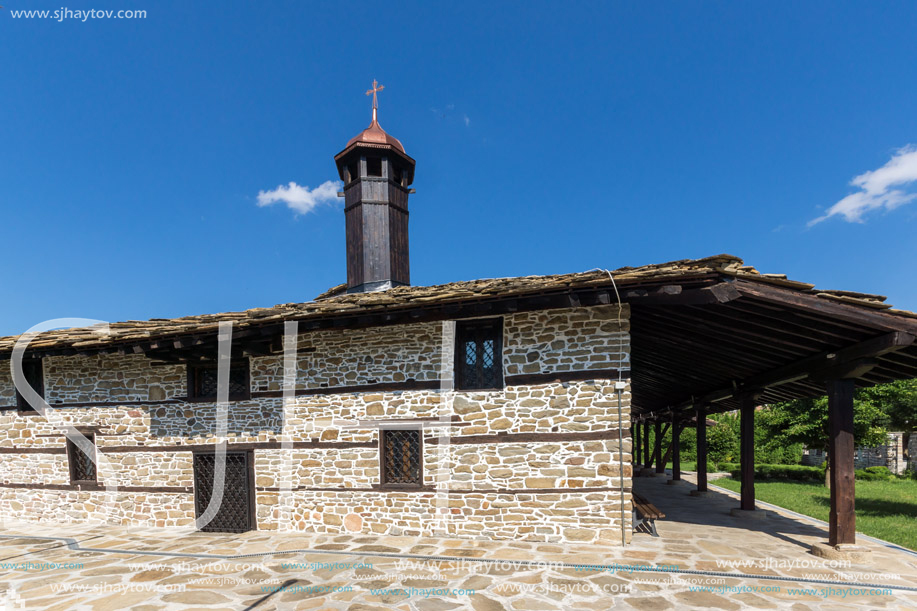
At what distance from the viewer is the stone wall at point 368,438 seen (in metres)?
6.71

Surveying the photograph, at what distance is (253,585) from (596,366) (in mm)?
4980

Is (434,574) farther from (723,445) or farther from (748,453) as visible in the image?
(723,445)

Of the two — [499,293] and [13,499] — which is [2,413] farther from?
[499,293]

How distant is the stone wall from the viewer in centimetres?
671

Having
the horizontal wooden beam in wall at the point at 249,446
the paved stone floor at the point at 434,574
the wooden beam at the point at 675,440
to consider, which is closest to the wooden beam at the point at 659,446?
the wooden beam at the point at 675,440

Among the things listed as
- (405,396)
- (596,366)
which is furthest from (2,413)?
(596,366)

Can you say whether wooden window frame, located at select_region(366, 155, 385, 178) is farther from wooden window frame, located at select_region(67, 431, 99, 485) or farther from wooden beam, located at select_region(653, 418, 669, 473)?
wooden beam, located at select_region(653, 418, 669, 473)

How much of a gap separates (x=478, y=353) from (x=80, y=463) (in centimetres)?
784

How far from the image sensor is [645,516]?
6.88 metres

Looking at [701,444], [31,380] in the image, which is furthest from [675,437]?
[31,380]

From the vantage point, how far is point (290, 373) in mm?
7957

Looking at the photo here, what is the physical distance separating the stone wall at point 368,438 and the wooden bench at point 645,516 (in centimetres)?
49

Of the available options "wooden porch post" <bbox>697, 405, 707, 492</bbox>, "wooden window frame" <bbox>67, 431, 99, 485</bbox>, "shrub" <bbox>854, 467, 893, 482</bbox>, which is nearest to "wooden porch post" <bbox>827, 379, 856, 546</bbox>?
"wooden porch post" <bbox>697, 405, 707, 492</bbox>

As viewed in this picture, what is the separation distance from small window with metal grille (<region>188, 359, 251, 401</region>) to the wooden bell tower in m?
3.99
